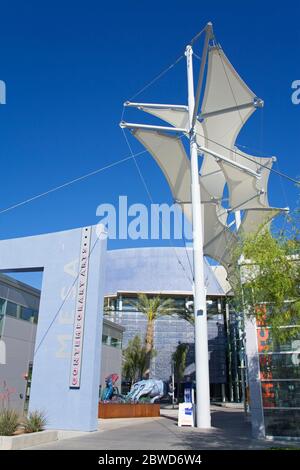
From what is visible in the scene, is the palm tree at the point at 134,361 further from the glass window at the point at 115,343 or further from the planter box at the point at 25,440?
the planter box at the point at 25,440

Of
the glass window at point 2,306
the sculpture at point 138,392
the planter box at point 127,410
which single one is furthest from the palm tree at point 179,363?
the glass window at point 2,306

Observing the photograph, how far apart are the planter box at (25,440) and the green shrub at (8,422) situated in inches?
14.5

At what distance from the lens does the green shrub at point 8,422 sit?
11812 millimetres

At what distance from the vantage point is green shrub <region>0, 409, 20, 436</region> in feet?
38.8

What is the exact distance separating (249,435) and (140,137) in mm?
16696

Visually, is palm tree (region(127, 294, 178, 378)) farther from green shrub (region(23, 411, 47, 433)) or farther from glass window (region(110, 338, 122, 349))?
green shrub (region(23, 411, 47, 433))

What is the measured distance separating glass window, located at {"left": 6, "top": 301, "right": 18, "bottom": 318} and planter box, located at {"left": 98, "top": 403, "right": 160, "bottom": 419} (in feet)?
22.5

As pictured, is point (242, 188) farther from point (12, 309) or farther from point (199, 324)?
point (12, 309)

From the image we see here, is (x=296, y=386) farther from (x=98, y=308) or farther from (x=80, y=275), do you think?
(x=80, y=275)

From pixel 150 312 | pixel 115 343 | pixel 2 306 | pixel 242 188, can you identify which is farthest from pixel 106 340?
pixel 242 188

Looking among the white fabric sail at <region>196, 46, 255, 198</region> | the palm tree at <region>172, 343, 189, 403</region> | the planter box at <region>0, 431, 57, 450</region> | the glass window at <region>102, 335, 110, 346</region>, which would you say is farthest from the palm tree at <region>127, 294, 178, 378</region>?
the planter box at <region>0, 431, 57, 450</region>

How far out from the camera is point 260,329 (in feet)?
51.7

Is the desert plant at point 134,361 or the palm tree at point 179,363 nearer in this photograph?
the desert plant at point 134,361
